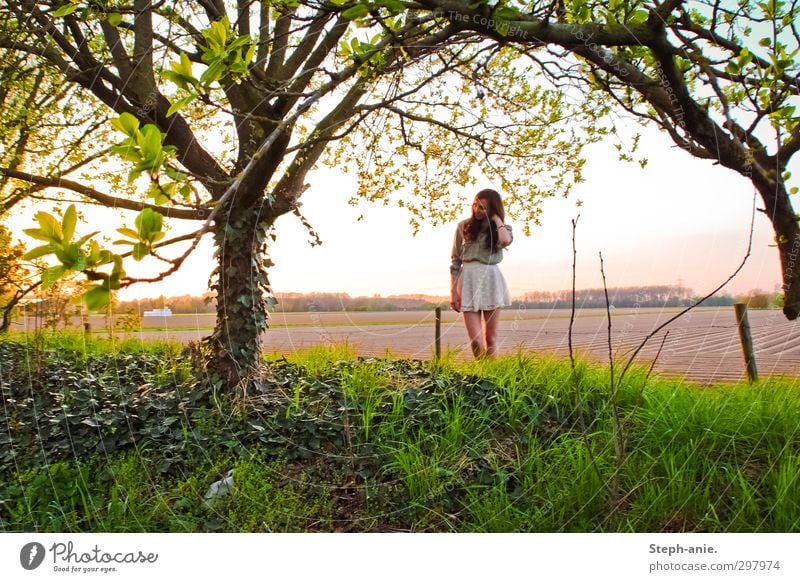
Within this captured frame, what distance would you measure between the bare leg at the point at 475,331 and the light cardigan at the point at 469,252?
0.13 meters

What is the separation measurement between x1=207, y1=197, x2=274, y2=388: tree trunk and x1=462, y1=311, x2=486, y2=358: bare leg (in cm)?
76

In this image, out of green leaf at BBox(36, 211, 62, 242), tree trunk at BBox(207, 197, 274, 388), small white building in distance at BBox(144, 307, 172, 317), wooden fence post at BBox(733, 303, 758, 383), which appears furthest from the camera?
tree trunk at BBox(207, 197, 274, 388)

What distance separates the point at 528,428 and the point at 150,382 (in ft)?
4.34

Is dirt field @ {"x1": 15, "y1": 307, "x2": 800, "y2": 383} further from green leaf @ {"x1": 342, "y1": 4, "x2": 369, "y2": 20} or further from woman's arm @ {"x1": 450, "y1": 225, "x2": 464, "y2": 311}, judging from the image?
green leaf @ {"x1": 342, "y1": 4, "x2": 369, "y2": 20}

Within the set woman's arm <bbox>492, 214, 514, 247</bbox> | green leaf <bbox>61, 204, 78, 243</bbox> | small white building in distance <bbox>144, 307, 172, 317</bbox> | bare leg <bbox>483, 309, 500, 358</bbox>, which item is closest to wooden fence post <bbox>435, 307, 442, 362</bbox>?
bare leg <bbox>483, 309, 500, 358</bbox>

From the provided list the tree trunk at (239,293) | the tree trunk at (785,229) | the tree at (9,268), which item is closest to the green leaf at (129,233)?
the tree trunk at (239,293)

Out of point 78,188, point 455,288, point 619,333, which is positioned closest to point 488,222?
point 455,288

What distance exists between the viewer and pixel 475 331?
1.51 metres

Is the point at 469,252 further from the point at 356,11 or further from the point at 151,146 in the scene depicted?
the point at 151,146

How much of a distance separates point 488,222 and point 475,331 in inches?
12.4

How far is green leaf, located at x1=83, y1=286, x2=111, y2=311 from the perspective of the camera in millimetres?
718

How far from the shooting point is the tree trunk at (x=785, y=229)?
1.30 meters

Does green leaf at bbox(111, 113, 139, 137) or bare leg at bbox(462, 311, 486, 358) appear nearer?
green leaf at bbox(111, 113, 139, 137)
